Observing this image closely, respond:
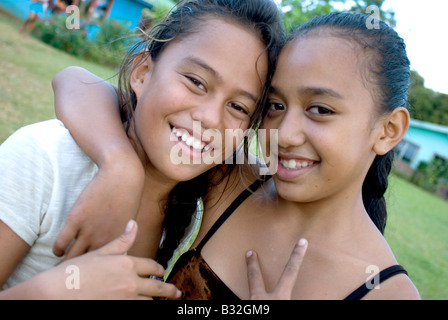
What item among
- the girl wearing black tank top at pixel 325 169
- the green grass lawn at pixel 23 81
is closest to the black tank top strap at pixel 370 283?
the girl wearing black tank top at pixel 325 169

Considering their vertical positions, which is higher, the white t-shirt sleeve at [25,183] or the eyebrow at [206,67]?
the eyebrow at [206,67]

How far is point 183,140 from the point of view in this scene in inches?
71.7

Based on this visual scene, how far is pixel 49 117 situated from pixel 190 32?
4.92 meters

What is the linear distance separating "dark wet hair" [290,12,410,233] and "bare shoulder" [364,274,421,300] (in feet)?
2.31

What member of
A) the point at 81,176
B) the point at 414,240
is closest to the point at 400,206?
the point at 414,240

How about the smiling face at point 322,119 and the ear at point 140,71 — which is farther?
the ear at point 140,71

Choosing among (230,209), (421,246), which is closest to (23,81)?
(230,209)

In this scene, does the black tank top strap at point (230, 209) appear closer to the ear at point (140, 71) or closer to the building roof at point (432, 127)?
the ear at point (140, 71)

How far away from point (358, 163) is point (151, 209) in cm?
108

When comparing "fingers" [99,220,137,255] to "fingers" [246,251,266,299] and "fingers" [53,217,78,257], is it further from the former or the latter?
"fingers" [246,251,266,299]

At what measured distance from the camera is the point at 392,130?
184cm

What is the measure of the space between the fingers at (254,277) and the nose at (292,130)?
1.67ft

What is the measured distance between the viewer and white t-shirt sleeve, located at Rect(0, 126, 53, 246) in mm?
1523

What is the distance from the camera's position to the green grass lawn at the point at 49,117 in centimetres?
554
